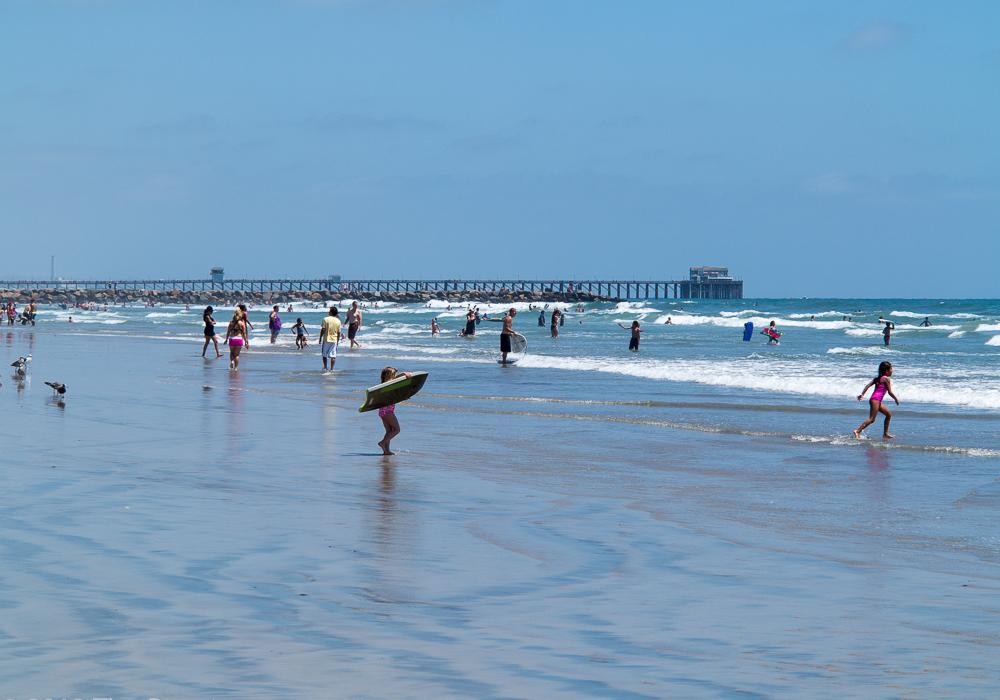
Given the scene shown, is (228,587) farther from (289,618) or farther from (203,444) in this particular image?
(203,444)

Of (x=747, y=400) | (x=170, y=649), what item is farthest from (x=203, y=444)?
(x=747, y=400)

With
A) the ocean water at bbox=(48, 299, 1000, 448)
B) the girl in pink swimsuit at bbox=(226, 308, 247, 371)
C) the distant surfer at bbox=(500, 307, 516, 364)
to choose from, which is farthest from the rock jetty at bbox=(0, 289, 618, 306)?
→ the girl in pink swimsuit at bbox=(226, 308, 247, 371)

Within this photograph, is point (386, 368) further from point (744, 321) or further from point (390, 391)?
point (744, 321)

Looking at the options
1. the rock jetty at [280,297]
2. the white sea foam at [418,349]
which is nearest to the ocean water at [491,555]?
the white sea foam at [418,349]

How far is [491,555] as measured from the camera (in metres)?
8.65

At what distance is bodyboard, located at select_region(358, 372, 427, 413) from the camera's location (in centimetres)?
1438

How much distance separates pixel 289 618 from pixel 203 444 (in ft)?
28.2

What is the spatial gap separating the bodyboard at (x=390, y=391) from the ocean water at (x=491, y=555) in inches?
27.7

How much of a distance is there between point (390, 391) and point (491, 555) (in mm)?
→ 5973

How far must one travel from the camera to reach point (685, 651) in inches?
246

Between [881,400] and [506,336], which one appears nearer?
[881,400]

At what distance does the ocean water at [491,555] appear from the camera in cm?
580

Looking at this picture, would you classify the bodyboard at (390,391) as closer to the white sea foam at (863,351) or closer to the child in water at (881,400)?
the child in water at (881,400)

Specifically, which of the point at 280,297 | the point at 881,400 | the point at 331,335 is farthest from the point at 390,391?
the point at 280,297
